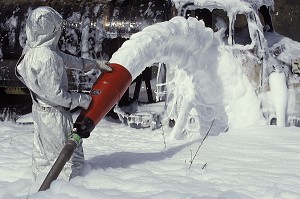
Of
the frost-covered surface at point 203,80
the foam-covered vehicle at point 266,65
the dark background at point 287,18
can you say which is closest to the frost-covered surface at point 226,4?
the foam-covered vehicle at point 266,65

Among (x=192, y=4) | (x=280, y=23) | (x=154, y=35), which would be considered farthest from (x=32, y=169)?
(x=280, y=23)

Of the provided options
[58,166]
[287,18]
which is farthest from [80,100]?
[287,18]

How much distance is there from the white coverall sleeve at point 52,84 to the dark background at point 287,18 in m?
17.8

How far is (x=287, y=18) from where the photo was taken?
2058 centimetres

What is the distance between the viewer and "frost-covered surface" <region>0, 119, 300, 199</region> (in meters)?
3.69

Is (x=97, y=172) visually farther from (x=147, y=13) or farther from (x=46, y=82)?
(x=147, y=13)

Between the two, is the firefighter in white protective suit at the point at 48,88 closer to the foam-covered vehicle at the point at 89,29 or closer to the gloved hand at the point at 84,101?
the gloved hand at the point at 84,101

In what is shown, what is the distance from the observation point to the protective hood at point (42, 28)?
3.81 metres

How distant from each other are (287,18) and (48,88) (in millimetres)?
18376

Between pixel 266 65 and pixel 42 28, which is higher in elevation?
pixel 42 28

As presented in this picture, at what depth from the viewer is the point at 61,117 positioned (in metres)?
3.99

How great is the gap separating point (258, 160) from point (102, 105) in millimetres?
1750

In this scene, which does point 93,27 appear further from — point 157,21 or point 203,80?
point 203,80

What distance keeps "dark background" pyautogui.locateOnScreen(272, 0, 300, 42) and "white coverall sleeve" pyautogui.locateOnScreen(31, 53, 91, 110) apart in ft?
58.4
